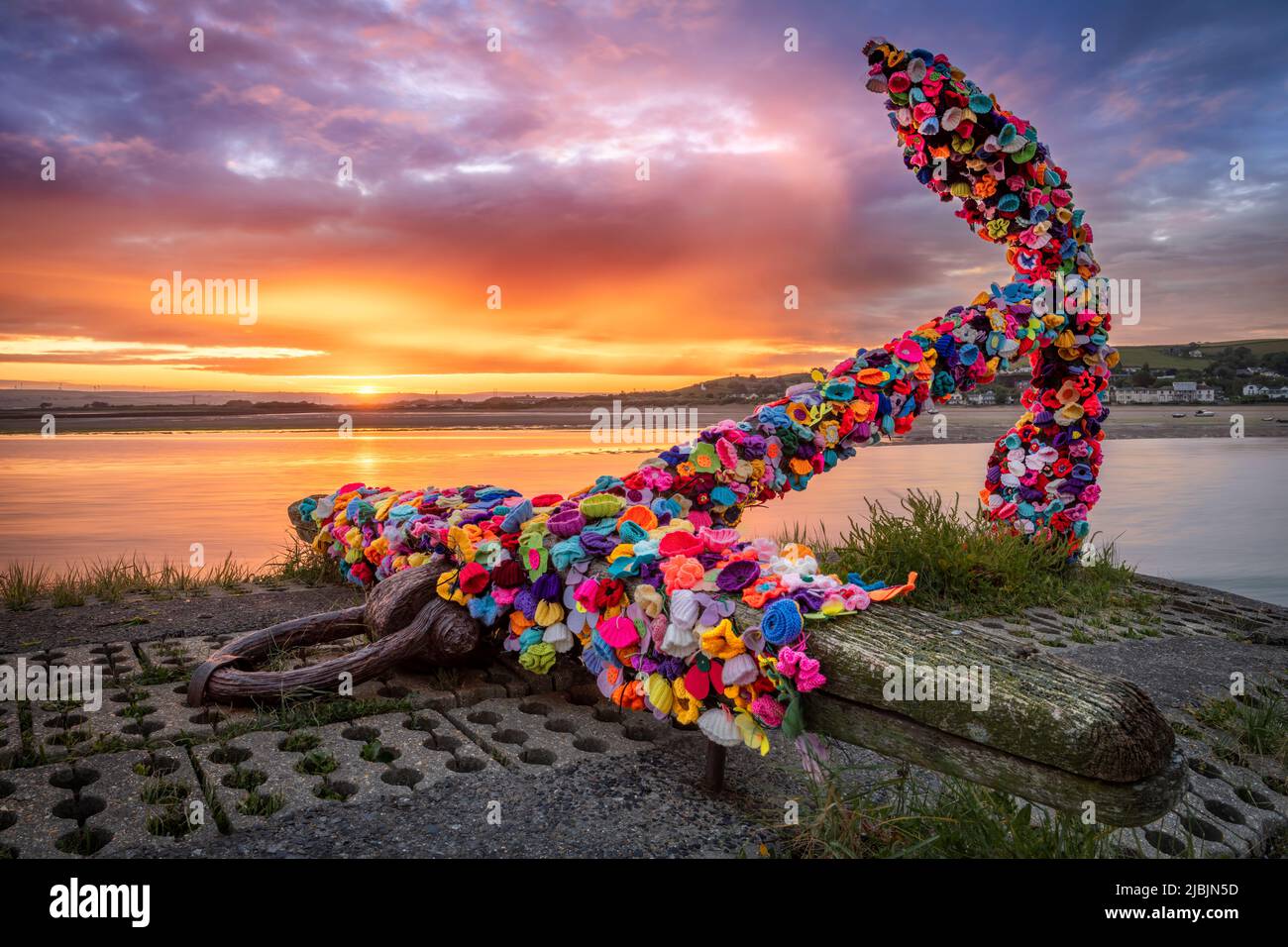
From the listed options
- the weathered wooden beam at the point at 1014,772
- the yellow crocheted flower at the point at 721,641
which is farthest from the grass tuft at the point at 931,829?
the yellow crocheted flower at the point at 721,641

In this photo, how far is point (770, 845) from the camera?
2795 mm

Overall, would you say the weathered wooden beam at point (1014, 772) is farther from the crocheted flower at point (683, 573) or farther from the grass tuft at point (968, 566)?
the grass tuft at point (968, 566)

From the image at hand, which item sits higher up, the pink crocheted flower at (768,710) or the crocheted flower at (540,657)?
the pink crocheted flower at (768,710)

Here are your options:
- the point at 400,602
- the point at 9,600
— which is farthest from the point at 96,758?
the point at 9,600

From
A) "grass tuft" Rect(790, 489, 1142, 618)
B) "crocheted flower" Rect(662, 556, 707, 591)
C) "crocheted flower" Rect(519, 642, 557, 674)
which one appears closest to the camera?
"crocheted flower" Rect(662, 556, 707, 591)

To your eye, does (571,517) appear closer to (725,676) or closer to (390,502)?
(725,676)

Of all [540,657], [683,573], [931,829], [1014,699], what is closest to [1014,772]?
[1014,699]

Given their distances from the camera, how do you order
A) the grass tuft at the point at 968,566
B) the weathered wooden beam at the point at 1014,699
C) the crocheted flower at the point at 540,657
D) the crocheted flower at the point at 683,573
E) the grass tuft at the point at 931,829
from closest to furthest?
the weathered wooden beam at the point at 1014,699
the grass tuft at the point at 931,829
the crocheted flower at the point at 683,573
the crocheted flower at the point at 540,657
the grass tuft at the point at 968,566

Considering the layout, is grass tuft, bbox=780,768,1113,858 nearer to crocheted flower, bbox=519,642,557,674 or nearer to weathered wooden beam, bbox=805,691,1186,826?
weathered wooden beam, bbox=805,691,1186,826

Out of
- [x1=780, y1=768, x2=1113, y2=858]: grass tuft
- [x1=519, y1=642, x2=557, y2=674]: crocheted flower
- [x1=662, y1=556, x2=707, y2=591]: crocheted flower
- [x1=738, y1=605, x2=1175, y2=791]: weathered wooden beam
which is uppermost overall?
[x1=662, y1=556, x2=707, y2=591]: crocheted flower

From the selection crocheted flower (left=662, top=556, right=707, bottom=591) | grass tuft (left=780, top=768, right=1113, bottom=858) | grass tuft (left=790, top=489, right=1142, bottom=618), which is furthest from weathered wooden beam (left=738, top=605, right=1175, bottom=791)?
grass tuft (left=790, top=489, right=1142, bottom=618)

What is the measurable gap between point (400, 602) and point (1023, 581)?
5.29 meters

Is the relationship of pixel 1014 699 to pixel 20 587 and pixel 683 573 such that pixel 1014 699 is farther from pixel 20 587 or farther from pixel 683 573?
pixel 20 587

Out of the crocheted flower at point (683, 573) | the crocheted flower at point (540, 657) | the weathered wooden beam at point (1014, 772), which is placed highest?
the crocheted flower at point (683, 573)
